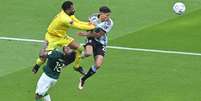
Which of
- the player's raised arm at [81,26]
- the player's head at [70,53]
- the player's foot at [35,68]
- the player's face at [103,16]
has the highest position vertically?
the player's face at [103,16]

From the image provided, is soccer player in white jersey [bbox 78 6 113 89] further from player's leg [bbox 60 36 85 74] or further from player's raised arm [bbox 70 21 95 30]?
player's raised arm [bbox 70 21 95 30]

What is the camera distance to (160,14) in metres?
27.0

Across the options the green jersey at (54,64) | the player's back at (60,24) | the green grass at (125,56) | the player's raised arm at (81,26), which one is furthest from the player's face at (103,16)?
the green jersey at (54,64)

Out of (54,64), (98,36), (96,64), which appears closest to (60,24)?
(98,36)

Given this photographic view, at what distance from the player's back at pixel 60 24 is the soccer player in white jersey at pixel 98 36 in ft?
1.84

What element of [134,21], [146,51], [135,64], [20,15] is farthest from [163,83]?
[20,15]

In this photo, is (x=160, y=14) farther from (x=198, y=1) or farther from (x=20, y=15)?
(x=20, y=15)

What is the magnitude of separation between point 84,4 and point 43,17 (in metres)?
2.91

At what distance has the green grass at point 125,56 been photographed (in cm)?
1772

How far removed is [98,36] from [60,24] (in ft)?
4.07

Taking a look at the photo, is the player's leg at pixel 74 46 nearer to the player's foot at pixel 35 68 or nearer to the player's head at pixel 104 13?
the player's foot at pixel 35 68

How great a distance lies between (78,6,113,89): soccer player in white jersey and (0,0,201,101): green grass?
59 cm

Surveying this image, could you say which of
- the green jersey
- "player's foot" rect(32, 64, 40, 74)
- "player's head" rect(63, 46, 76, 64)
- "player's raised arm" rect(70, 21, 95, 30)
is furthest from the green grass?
the green jersey

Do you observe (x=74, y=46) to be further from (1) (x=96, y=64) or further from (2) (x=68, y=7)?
(2) (x=68, y=7)
